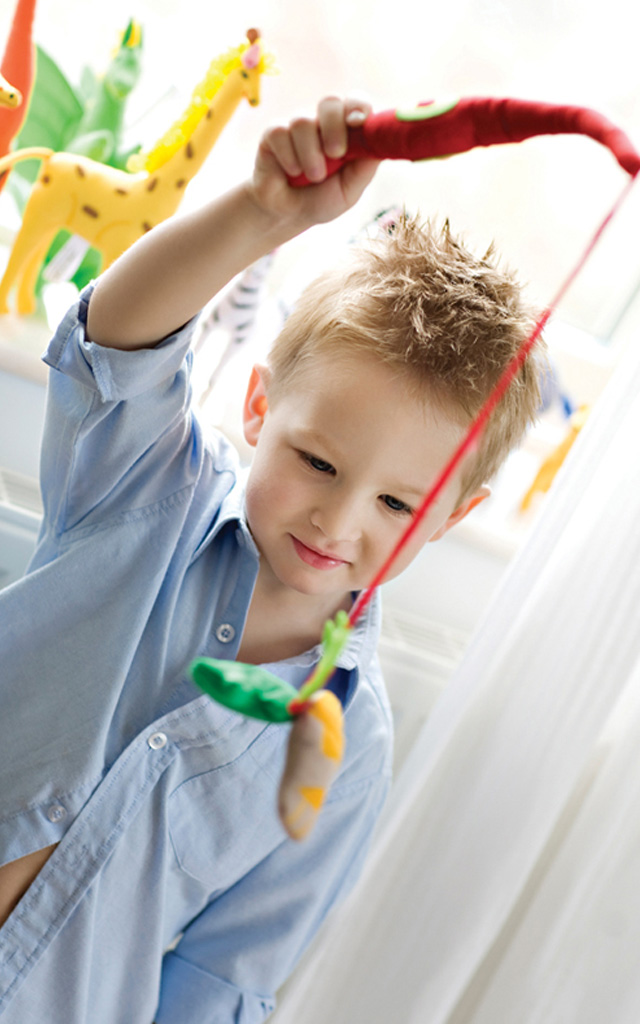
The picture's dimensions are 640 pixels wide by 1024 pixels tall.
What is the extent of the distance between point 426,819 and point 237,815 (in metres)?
0.19

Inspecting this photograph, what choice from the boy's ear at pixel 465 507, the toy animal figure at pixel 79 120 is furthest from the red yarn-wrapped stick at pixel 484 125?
the toy animal figure at pixel 79 120

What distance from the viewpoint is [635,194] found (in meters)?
1.15

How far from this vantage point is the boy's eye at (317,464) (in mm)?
654

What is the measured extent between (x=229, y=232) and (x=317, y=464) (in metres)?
0.19

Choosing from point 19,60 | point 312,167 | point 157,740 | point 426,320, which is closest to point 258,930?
point 157,740

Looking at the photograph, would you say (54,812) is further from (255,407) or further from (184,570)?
(255,407)

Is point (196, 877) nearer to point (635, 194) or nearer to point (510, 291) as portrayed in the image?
point (510, 291)

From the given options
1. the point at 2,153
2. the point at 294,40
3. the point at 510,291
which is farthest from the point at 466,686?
the point at 294,40

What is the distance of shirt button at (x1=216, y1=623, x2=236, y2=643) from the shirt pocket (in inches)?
3.8

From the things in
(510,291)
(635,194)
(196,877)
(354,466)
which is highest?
(635,194)

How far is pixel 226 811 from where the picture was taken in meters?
0.77

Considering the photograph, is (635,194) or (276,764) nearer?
(276,764)

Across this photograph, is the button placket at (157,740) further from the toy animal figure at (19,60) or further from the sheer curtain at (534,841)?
the toy animal figure at (19,60)

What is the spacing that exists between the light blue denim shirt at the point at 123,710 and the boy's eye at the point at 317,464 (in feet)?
0.32
